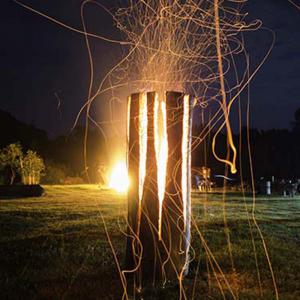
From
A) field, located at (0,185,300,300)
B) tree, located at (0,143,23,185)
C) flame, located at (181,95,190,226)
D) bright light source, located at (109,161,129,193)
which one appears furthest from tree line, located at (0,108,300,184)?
flame, located at (181,95,190,226)

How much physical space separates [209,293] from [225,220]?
21.5ft

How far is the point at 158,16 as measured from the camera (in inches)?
236

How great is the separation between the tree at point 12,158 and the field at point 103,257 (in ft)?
61.1

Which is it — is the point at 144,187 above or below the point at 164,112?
below

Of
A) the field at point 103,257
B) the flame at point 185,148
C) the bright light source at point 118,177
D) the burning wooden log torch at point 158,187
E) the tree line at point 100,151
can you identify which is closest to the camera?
the field at point 103,257

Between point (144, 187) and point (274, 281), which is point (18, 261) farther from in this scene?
point (274, 281)

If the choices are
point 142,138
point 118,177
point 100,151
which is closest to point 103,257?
point 142,138

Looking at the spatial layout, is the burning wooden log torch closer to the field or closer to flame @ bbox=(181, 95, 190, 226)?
flame @ bbox=(181, 95, 190, 226)

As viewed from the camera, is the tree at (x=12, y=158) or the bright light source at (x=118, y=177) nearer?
the bright light source at (x=118, y=177)

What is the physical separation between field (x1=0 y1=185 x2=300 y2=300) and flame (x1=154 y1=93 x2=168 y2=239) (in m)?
1.14

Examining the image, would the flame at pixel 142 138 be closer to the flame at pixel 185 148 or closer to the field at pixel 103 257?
the flame at pixel 185 148

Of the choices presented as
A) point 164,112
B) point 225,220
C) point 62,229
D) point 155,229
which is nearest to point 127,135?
point 164,112

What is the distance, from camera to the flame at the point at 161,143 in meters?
5.82

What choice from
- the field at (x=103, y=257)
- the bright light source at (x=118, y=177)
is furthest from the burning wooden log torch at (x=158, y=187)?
the bright light source at (x=118, y=177)
